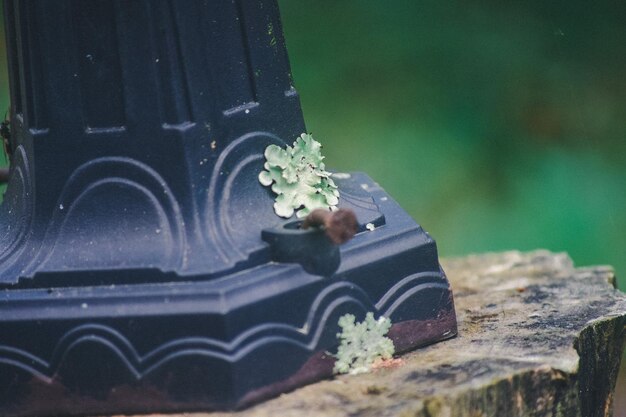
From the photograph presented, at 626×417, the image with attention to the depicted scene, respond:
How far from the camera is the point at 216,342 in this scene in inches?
64.4

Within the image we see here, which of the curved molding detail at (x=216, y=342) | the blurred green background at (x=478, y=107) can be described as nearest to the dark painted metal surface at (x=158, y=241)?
the curved molding detail at (x=216, y=342)

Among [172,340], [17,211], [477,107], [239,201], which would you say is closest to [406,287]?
[239,201]

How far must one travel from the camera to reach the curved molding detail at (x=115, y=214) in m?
1.74

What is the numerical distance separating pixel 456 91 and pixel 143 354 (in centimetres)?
238

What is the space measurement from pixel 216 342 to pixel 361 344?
1.08 feet

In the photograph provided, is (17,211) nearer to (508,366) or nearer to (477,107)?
(508,366)

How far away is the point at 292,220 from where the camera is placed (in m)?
1.83

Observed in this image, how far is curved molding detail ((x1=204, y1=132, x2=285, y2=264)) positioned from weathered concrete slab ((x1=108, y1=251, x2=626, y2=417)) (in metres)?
0.30

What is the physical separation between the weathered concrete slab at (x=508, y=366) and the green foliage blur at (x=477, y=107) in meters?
1.30

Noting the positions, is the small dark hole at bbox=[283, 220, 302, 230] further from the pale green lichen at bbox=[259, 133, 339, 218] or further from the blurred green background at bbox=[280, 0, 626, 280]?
the blurred green background at bbox=[280, 0, 626, 280]

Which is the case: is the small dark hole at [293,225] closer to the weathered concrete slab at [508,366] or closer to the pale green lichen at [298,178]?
the pale green lichen at [298,178]

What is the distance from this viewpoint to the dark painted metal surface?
5.46ft

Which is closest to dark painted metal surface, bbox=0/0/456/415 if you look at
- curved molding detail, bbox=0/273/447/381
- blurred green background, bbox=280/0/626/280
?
curved molding detail, bbox=0/273/447/381

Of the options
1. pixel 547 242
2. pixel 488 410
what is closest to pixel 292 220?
pixel 488 410
